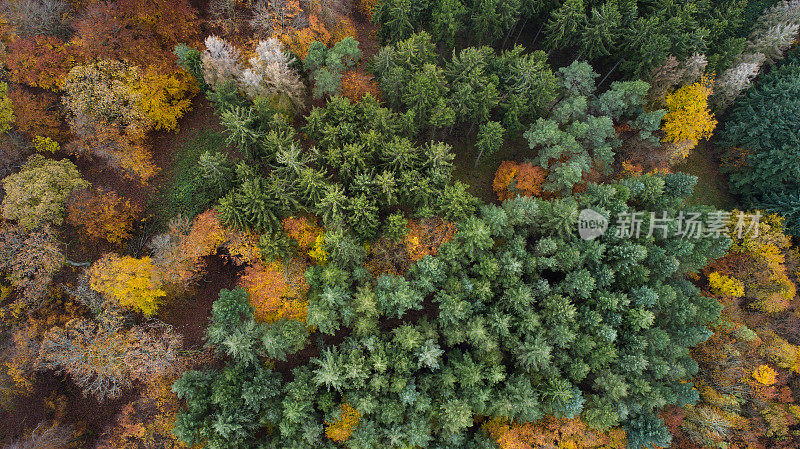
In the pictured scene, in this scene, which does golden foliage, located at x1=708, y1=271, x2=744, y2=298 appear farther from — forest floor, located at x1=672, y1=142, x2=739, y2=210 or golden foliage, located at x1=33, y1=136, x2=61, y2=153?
golden foliage, located at x1=33, y1=136, x2=61, y2=153

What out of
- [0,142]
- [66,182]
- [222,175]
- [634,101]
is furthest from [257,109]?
[634,101]

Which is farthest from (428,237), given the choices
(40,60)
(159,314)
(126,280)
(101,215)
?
(40,60)

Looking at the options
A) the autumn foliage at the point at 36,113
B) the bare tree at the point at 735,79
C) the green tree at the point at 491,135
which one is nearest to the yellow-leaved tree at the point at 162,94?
the autumn foliage at the point at 36,113

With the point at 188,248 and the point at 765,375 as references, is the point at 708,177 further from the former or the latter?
the point at 188,248

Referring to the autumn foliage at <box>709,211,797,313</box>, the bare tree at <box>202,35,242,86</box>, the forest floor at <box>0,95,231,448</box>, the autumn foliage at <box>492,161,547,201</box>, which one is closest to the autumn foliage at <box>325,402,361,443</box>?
the forest floor at <box>0,95,231,448</box>

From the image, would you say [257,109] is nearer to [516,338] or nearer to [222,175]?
[222,175]

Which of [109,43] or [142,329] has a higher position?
[109,43]
